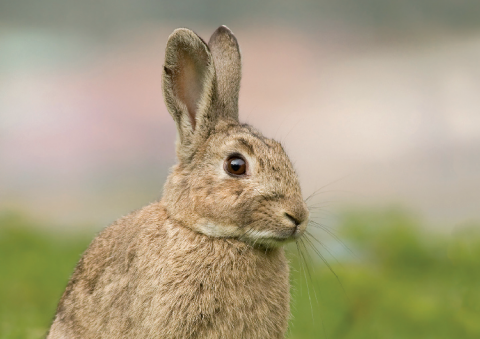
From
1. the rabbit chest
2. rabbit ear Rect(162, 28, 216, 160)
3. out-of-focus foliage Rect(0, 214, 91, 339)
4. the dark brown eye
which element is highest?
rabbit ear Rect(162, 28, 216, 160)

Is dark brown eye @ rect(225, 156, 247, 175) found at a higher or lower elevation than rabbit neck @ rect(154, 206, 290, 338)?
higher

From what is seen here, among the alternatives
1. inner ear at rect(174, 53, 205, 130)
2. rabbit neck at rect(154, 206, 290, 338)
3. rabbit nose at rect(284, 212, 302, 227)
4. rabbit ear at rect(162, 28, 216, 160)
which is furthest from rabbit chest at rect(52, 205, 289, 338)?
inner ear at rect(174, 53, 205, 130)

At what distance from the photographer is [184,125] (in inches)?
135

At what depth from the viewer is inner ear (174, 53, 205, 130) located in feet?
11.2

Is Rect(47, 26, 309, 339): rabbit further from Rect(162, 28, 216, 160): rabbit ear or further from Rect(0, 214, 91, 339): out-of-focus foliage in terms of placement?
Rect(0, 214, 91, 339): out-of-focus foliage

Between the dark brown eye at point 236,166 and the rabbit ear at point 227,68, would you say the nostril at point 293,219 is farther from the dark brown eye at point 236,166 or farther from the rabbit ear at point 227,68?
the rabbit ear at point 227,68

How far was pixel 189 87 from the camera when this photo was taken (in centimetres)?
346

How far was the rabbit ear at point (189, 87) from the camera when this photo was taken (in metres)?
3.37

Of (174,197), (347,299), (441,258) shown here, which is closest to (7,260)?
(347,299)

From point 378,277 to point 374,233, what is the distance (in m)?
0.67

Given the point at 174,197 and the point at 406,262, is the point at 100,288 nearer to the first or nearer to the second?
the point at 174,197

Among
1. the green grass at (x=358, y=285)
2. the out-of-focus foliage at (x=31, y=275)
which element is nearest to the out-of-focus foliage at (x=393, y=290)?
the green grass at (x=358, y=285)

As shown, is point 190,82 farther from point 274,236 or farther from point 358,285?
point 358,285

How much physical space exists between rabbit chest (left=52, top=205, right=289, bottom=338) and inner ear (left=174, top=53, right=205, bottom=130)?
1.99ft
